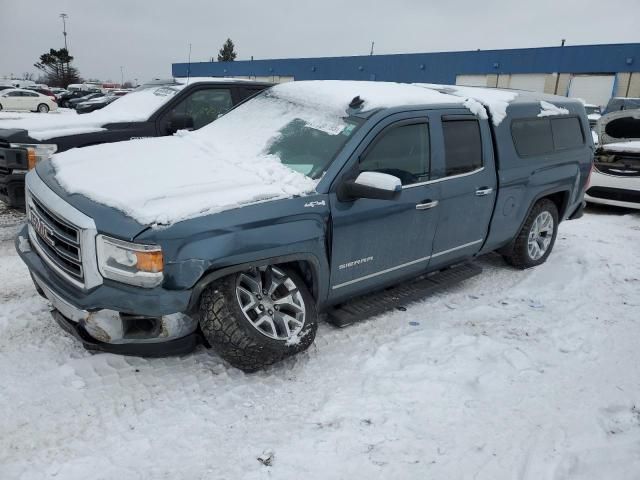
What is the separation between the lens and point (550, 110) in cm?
516

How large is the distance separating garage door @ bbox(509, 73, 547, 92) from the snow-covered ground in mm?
35177

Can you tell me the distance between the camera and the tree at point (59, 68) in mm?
61612

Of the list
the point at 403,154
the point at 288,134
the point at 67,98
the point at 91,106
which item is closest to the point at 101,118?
the point at 288,134

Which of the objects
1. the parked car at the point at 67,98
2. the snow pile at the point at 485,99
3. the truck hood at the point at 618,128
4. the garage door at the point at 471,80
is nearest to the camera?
the snow pile at the point at 485,99

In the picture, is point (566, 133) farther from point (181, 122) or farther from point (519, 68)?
point (519, 68)

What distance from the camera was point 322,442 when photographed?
2.62m

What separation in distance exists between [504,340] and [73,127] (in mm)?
5031

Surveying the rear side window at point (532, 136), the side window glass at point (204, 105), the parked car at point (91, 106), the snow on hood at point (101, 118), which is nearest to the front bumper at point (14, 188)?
the snow on hood at point (101, 118)

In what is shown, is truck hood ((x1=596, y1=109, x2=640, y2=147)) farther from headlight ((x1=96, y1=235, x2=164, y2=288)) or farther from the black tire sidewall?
headlight ((x1=96, y1=235, x2=164, y2=288))

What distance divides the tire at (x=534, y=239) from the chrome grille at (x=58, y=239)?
4.05 m

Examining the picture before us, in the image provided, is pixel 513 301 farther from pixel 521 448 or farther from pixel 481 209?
pixel 521 448

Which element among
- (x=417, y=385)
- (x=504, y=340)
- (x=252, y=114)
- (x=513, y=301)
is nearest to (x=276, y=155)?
(x=252, y=114)

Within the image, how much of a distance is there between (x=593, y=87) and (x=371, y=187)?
36.0 meters

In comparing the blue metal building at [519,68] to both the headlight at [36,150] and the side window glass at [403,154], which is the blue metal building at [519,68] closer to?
the headlight at [36,150]
